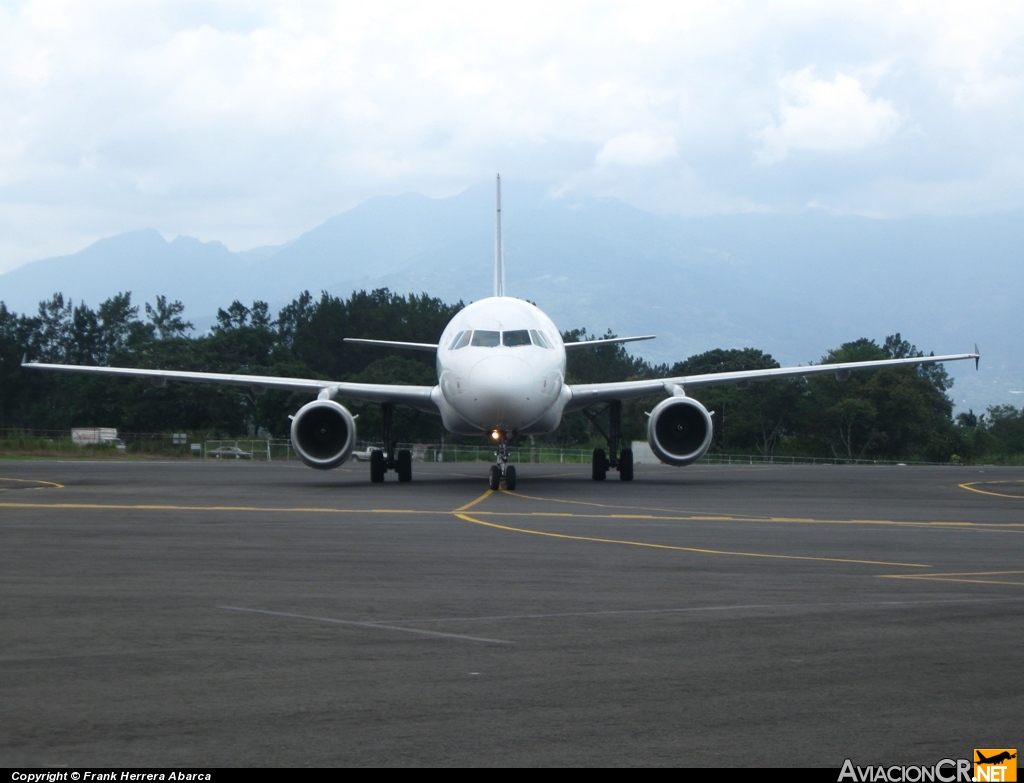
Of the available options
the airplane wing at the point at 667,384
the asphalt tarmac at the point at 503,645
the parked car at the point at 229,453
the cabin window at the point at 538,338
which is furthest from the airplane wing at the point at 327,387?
the parked car at the point at 229,453

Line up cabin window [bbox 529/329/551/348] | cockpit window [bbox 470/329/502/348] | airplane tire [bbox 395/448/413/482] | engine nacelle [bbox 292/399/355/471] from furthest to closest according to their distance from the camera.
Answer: airplane tire [bbox 395/448/413/482], engine nacelle [bbox 292/399/355/471], cabin window [bbox 529/329/551/348], cockpit window [bbox 470/329/502/348]

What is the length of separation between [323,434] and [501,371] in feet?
15.7

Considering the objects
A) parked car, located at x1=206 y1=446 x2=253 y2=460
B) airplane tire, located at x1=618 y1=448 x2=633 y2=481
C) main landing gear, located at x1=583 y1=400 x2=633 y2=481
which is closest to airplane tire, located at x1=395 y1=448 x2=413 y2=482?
main landing gear, located at x1=583 y1=400 x2=633 y2=481

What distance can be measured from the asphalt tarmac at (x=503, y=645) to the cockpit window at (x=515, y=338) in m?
9.83

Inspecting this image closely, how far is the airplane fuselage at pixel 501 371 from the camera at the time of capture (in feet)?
77.7

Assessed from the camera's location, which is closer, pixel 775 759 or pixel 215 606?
pixel 775 759

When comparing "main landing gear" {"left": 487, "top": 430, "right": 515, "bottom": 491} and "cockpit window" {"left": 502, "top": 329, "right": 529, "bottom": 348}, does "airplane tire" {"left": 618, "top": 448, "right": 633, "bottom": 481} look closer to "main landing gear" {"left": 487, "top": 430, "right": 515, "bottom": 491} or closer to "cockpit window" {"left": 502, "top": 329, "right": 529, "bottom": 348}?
"main landing gear" {"left": 487, "top": 430, "right": 515, "bottom": 491}

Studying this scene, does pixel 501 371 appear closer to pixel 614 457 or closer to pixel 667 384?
pixel 667 384

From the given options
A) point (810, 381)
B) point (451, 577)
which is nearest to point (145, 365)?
point (810, 381)

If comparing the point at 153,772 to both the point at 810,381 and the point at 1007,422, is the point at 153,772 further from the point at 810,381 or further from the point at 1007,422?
the point at 1007,422

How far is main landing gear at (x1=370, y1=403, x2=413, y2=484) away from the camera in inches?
1112

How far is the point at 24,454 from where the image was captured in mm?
52438

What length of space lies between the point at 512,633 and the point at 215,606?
2.05 meters

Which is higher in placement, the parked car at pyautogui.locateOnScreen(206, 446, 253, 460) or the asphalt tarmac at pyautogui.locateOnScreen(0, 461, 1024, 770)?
the parked car at pyautogui.locateOnScreen(206, 446, 253, 460)
